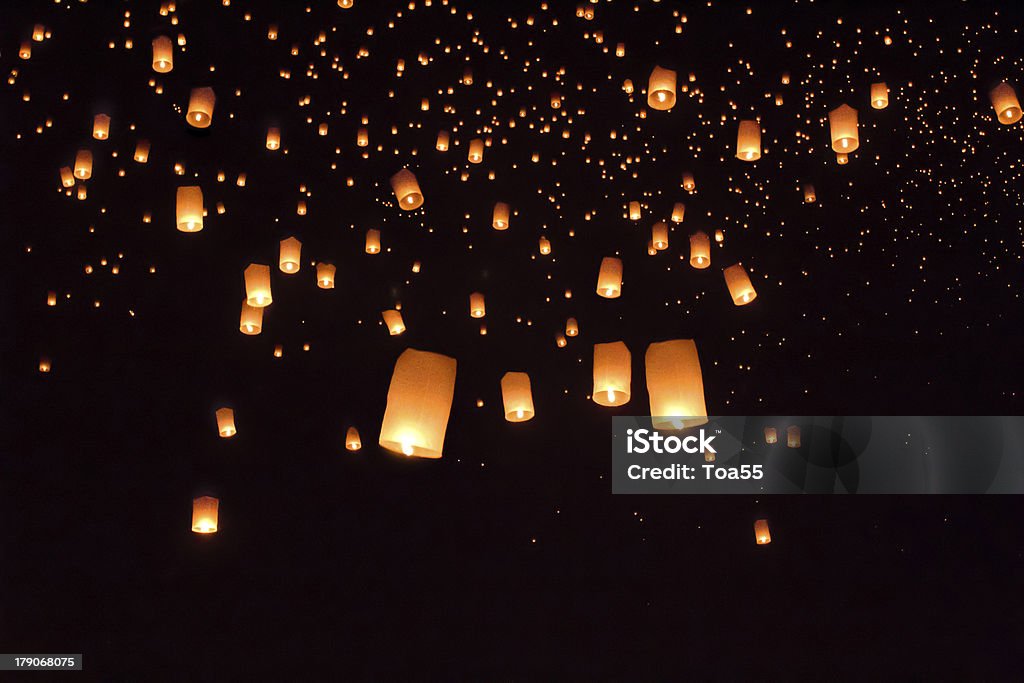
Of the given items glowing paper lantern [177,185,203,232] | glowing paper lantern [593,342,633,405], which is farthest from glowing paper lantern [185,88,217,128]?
glowing paper lantern [593,342,633,405]

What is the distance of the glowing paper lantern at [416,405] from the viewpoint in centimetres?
254

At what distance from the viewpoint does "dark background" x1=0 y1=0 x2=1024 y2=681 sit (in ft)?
12.6

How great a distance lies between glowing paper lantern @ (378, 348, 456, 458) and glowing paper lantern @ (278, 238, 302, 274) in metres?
1.30

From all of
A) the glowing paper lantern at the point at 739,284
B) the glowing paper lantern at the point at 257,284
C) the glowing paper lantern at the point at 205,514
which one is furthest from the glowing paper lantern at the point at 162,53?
the glowing paper lantern at the point at 739,284

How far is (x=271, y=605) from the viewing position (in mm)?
3842

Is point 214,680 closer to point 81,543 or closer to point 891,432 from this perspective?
point 81,543

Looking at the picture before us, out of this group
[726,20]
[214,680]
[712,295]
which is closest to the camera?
[214,680]

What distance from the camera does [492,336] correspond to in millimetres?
4070

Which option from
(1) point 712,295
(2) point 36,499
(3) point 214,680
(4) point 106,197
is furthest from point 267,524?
(1) point 712,295

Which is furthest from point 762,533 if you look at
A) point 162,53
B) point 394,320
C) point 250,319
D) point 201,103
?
point 162,53

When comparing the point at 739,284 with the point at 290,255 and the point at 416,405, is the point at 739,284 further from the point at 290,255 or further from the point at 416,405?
the point at 290,255

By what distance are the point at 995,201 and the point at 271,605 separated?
3.35 metres

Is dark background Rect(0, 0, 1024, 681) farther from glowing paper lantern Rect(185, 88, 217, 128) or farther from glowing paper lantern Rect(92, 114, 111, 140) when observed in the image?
glowing paper lantern Rect(185, 88, 217, 128)

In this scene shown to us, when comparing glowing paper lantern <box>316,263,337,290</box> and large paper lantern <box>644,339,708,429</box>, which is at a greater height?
glowing paper lantern <box>316,263,337,290</box>
